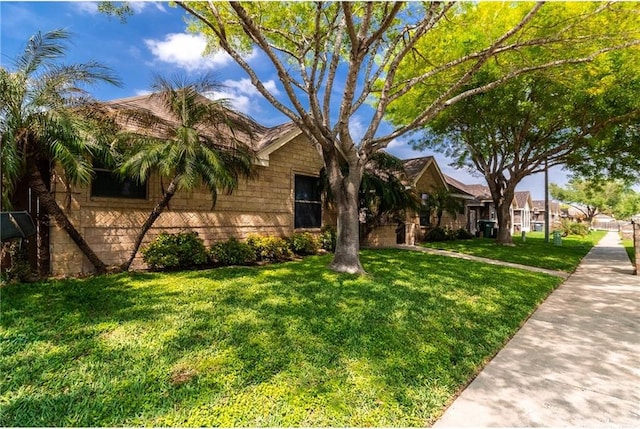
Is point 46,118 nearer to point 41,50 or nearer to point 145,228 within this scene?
point 41,50

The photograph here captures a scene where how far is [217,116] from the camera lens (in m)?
8.31

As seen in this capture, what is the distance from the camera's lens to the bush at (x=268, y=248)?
10.2 metres

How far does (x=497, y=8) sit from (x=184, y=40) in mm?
10980

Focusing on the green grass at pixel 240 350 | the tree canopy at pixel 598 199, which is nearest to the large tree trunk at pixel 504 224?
the green grass at pixel 240 350

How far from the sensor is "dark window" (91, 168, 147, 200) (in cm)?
803

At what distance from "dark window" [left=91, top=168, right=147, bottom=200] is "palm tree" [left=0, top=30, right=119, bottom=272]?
1.24 m

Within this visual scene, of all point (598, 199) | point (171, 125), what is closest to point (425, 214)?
point (171, 125)

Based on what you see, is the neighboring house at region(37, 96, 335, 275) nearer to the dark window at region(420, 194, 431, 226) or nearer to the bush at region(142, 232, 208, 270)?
the bush at region(142, 232, 208, 270)

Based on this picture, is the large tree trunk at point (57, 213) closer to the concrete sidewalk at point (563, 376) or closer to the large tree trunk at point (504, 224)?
the concrete sidewalk at point (563, 376)

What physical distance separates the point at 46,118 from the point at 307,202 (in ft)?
27.7

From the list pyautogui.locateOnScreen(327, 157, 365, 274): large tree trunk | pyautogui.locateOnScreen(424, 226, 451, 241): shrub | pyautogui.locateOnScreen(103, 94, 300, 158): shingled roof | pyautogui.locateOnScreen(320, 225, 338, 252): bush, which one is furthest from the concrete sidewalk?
pyautogui.locateOnScreen(424, 226, 451, 241): shrub

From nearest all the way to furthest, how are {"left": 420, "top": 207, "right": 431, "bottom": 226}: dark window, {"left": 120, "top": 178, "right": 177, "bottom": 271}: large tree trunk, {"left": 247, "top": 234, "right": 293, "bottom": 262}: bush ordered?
{"left": 120, "top": 178, "right": 177, "bottom": 271}: large tree trunk < {"left": 247, "top": 234, "right": 293, "bottom": 262}: bush < {"left": 420, "top": 207, "right": 431, "bottom": 226}: dark window

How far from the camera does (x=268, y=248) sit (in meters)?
10.3

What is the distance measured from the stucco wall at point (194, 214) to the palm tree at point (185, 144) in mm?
553
